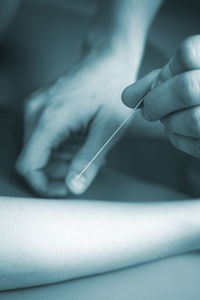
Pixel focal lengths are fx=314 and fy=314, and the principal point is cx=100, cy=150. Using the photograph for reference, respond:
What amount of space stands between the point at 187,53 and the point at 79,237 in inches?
11.1

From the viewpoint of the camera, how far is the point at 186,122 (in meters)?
0.44

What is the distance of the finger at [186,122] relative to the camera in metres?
0.43

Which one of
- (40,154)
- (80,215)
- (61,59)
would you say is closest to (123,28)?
(61,59)

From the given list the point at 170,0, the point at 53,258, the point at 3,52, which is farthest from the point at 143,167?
the point at 170,0

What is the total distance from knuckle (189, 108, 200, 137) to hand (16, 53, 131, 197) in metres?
0.14

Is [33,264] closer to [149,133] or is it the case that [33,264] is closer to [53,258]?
[53,258]

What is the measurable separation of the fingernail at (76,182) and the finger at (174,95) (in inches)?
6.7

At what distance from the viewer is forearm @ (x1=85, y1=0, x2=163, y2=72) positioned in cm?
72

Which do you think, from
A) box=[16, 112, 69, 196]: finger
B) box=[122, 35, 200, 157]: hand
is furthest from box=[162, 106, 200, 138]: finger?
box=[16, 112, 69, 196]: finger

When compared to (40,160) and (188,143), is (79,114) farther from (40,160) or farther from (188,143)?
(188,143)

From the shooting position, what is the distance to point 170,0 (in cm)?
117

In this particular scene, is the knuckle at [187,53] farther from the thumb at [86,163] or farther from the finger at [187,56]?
the thumb at [86,163]

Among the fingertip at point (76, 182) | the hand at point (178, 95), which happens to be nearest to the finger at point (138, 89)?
the hand at point (178, 95)

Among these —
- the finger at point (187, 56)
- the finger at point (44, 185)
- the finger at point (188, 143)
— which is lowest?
the finger at point (44, 185)
